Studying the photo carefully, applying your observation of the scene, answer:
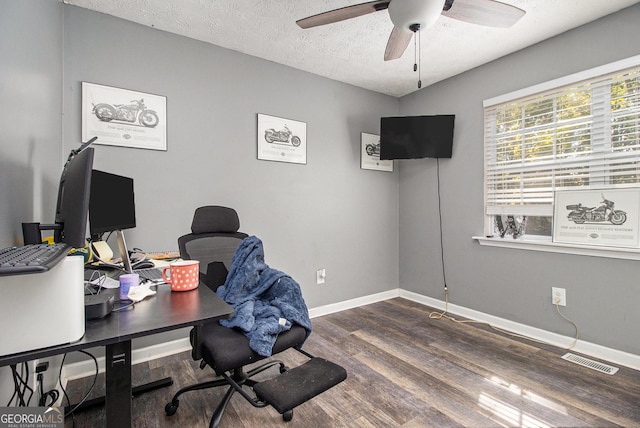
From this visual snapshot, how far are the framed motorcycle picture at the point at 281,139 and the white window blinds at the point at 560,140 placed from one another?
1.89 m

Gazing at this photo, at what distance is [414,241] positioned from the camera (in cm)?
377

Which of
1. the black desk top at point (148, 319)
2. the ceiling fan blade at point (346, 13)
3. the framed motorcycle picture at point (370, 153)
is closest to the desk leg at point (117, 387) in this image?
the black desk top at point (148, 319)

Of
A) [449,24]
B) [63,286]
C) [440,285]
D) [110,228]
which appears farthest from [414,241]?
[63,286]

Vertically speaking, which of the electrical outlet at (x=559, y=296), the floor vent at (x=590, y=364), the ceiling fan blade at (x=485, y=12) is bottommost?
the floor vent at (x=590, y=364)

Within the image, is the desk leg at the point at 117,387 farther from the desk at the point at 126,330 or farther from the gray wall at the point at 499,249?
the gray wall at the point at 499,249

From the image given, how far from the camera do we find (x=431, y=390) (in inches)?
75.6

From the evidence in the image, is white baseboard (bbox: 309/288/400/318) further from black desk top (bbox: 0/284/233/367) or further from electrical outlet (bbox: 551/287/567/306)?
black desk top (bbox: 0/284/233/367)

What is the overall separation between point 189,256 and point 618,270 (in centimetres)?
307

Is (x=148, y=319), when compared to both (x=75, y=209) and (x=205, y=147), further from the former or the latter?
(x=205, y=147)

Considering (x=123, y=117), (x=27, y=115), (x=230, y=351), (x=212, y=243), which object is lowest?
(x=230, y=351)

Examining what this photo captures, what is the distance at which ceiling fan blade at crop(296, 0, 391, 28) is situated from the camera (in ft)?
5.60

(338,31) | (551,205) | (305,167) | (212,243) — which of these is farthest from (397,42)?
(551,205)

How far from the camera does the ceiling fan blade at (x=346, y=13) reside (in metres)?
1.71

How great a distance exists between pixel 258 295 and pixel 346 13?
1748 mm
